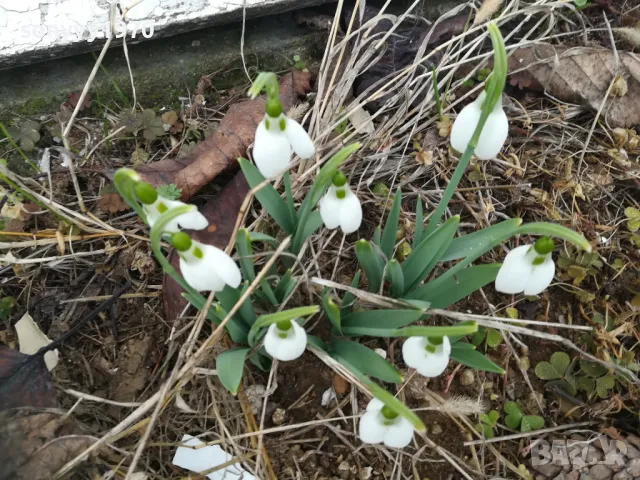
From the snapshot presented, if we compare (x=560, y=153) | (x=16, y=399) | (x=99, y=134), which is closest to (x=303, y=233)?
(x=16, y=399)

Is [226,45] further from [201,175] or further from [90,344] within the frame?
[90,344]

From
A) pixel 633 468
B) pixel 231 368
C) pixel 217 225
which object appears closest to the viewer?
pixel 231 368

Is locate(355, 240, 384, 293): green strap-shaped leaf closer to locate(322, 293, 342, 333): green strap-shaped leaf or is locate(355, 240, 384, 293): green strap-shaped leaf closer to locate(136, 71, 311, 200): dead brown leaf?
locate(322, 293, 342, 333): green strap-shaped leaf

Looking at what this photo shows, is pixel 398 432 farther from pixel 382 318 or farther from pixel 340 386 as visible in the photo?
pixel 340 386

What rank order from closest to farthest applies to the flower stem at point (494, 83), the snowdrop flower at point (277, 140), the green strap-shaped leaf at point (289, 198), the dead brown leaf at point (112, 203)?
the flower stem at point (494, 83)
the snowdrop flower at point (277, 140)
the green strap-shaped leaf at point (289, 198)
the dead brown leaf at point (112, 203)

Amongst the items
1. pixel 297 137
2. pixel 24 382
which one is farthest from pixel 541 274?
pixel 24 382

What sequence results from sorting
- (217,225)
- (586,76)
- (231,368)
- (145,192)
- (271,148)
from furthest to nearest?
(586,76) < (217,225) < (231,368) < (271,148) < (145,192)

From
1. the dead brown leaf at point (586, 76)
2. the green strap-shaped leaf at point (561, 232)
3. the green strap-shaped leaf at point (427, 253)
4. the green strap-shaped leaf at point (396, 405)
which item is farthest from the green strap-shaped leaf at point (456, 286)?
the dead brown leaf at point (586, 76)

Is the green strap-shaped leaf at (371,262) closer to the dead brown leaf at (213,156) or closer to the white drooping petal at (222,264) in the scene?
the white drooping petal at (222,264)

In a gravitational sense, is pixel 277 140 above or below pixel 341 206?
above
